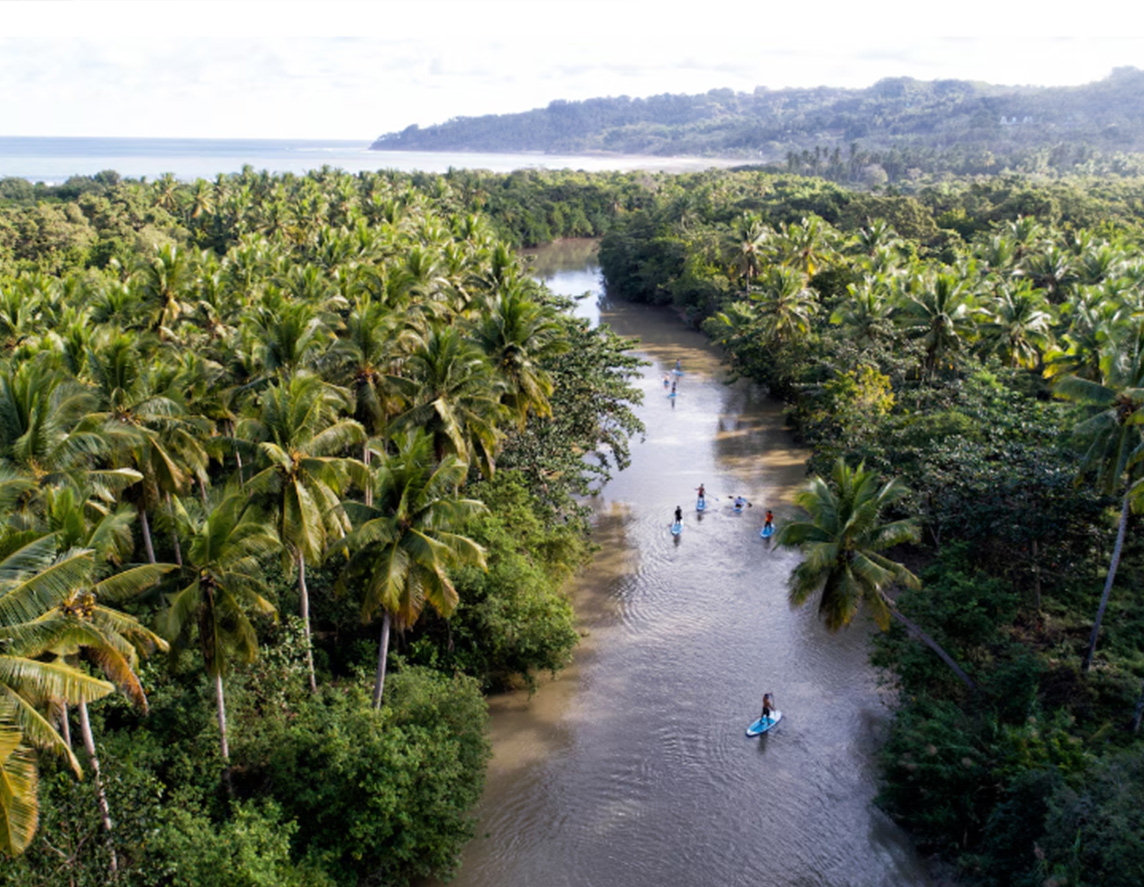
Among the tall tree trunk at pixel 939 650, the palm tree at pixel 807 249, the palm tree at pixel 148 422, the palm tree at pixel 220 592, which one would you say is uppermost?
the palm tree at pixel 807 249

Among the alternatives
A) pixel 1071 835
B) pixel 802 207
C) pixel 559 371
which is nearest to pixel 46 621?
pixel 1071 835

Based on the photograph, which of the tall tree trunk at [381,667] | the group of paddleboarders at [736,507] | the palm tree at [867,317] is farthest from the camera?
the palm tree at [867,317]

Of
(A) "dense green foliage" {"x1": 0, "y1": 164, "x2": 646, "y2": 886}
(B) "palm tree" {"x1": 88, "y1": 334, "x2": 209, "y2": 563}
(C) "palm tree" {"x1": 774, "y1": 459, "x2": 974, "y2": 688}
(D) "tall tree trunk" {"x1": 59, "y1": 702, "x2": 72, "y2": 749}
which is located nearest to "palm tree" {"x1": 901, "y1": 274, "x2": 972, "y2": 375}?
(A) "dense green foliage" {"x1": 0, "y1": 164, "x2": 646, "y2": 886}

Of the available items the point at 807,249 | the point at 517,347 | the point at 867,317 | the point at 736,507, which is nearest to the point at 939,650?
the point at 517,347

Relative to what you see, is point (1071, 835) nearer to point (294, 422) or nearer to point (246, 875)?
point (246, 875)

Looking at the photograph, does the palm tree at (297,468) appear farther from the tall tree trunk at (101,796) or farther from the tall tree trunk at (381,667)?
the tall tree trunk at (101,796)

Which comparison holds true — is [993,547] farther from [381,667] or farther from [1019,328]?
[381,667]

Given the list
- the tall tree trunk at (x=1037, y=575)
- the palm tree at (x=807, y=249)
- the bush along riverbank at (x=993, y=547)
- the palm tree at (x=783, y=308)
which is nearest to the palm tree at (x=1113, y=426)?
the bush along riverbank at (x=993, y=547)
